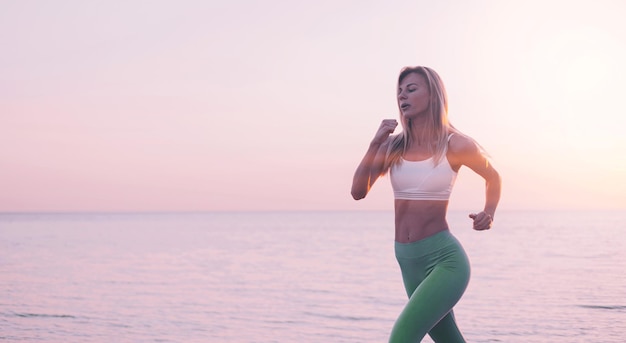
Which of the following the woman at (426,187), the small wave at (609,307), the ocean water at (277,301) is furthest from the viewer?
the small wave at (609,307)

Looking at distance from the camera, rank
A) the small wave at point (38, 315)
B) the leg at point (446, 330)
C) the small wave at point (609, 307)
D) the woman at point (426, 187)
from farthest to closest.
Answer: the small wave at point (609, 307) < the small wave at point (38, 315) < the leg at point (446, 330) < the woman at point (426, 187)

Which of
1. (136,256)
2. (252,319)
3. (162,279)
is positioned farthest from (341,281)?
(136,256)

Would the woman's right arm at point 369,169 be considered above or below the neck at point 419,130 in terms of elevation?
below

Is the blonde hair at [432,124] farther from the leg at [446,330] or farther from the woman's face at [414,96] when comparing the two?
the leg at [446,330]

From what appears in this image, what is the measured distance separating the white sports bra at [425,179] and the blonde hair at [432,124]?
0.08 meters

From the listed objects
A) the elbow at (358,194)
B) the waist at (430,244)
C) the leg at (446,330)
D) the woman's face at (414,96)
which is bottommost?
the leg at (446,330)

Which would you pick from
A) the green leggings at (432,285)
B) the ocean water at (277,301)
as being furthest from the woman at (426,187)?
the ocean water at (277,301)

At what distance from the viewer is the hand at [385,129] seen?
3.82 m

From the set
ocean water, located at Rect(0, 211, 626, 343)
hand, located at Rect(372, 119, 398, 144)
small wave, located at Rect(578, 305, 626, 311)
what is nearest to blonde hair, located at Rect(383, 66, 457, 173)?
hand, located at Rect(372, 119, 398, 144)

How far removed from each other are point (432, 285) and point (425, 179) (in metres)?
0.55

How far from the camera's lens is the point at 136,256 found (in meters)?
33.8

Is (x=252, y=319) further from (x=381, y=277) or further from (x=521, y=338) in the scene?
(x=381, y=277)

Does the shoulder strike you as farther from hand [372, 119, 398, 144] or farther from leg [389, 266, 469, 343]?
leg [389, 266, 469, 343]

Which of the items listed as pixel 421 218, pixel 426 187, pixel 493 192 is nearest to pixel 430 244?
pixel 421 218
